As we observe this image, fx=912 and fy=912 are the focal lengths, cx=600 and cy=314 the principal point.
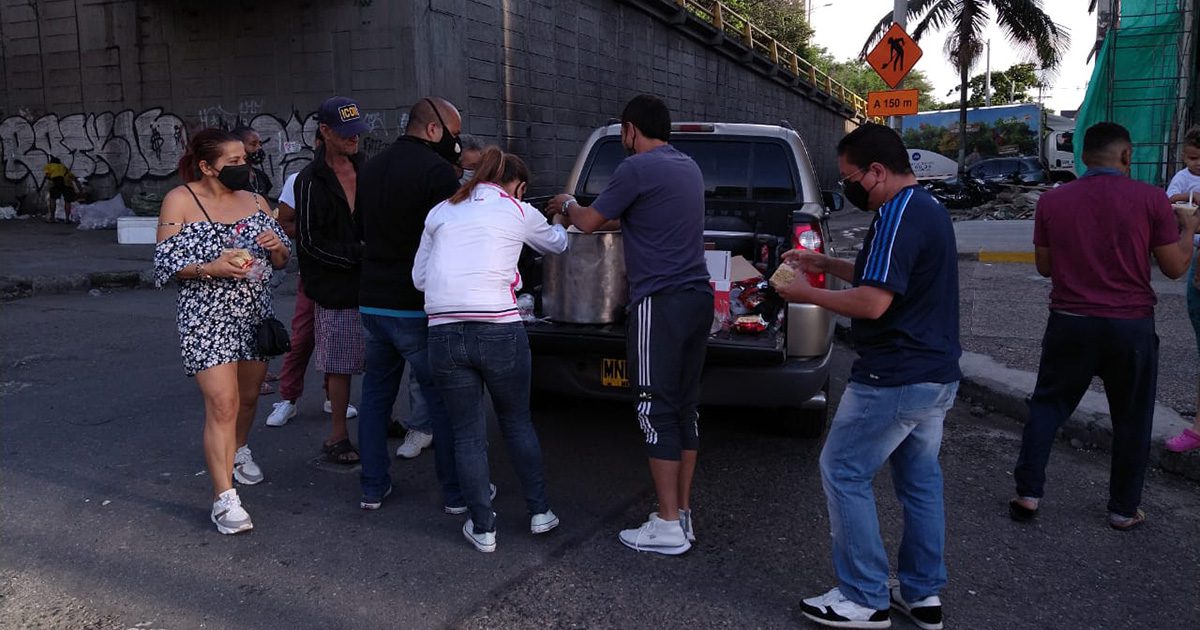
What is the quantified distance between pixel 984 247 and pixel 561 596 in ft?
40.2

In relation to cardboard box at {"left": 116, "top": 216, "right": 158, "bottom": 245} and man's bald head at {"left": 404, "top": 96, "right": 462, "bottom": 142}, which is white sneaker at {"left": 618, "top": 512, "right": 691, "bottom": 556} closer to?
man's bald head at {"left": 404, "top": 96, "right": 462, "bottom": 142}

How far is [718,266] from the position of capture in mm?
4637

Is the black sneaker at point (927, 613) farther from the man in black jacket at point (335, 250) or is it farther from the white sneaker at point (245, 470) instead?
the white sneaker at point (245, 470)

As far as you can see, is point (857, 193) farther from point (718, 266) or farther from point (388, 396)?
point (388, 396)

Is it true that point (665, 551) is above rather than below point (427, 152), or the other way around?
below

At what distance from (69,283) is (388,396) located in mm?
8718

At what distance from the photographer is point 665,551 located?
376cm

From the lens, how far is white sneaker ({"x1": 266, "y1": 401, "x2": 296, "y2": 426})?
5559mm

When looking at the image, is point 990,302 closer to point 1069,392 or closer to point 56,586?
point 1069,392

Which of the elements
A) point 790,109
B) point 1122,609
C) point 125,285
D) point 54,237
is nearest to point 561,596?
point 1122,609

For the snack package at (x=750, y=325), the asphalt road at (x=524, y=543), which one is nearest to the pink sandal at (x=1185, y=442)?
the asphalt road at (x=524, y=543)

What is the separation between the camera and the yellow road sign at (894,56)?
12.1 metres

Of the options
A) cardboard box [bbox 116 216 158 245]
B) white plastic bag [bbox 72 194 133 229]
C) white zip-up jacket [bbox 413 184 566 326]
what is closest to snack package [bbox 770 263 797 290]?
white zip-up jacket [bbox 413 184 566 326]

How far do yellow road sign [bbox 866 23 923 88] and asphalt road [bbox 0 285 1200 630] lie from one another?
767 centimetres
